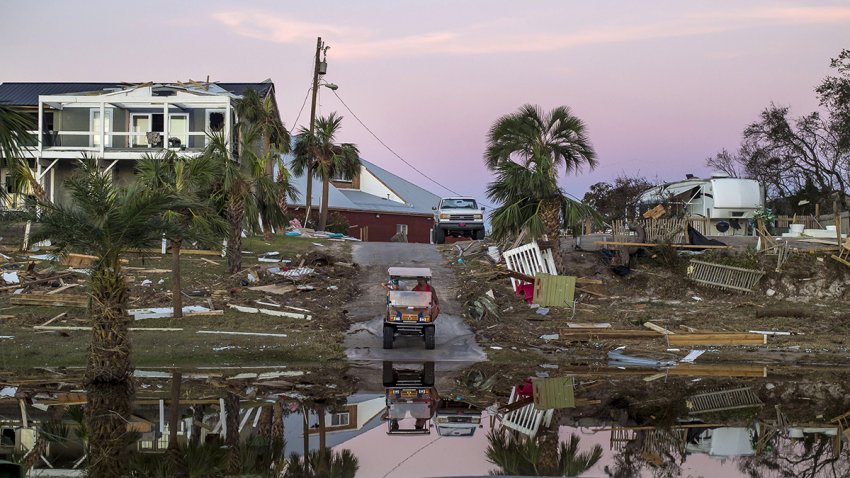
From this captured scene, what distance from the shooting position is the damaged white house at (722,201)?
39094mm

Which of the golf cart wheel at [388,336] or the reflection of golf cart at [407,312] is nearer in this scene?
the reflection of golf cart at [407,312]

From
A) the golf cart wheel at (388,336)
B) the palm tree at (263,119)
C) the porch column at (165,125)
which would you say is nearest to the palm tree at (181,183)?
the golf cart wheel at (388,336)

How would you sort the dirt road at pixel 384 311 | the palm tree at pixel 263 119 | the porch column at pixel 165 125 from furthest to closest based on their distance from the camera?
1. the palm tree at pixel 263 119
2. the porch column at pixel 165 125
3. the dirt road at pixel 384 311

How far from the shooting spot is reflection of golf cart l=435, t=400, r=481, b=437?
43.4 ft

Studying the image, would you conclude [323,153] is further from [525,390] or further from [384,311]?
[525,390]

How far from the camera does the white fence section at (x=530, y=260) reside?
28.9m

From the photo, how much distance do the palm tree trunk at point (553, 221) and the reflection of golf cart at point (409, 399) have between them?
925 cm

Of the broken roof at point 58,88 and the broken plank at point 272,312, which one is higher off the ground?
the broken roof at point 58,88

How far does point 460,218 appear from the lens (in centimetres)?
3978

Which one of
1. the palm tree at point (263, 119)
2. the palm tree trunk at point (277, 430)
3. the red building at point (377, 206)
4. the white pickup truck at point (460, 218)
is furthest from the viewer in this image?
the red building at point (377, 206)

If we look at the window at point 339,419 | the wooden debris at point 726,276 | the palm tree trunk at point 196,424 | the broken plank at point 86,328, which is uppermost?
the wooden debris at point 726,276

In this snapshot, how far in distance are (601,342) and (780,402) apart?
6943mm

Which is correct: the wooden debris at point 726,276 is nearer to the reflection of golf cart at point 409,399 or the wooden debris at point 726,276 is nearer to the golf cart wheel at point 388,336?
the golf cart wheel at point 388,336

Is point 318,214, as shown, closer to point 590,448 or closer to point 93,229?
point 93,229
